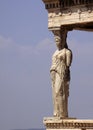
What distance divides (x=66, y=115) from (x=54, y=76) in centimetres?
139

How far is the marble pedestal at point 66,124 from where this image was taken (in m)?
22.9

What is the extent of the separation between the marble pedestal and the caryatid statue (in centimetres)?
37

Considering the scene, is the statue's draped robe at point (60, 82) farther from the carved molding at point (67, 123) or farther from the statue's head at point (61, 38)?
the carved molding at point (67, 123)

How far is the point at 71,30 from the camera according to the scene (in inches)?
974

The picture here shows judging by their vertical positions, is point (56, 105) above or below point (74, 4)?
below

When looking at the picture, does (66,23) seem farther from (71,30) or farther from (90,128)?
(90,128)

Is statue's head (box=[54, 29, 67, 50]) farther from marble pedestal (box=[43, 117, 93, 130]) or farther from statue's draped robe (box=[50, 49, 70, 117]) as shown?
marble pedestal (box=[43, 117, 93, 130])

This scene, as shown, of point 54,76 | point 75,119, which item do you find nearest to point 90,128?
point 75,119

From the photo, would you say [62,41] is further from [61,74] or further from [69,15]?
[61,74]

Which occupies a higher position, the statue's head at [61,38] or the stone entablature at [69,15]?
the stone entablature at [69,15]

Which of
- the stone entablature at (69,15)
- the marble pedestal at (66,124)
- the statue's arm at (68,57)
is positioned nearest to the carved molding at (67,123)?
the marble pedestal at (66,124)

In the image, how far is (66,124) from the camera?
921 inches

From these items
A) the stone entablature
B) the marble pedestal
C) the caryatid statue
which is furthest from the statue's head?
the marble pedestal

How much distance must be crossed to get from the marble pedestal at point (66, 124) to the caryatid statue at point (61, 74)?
37cm
